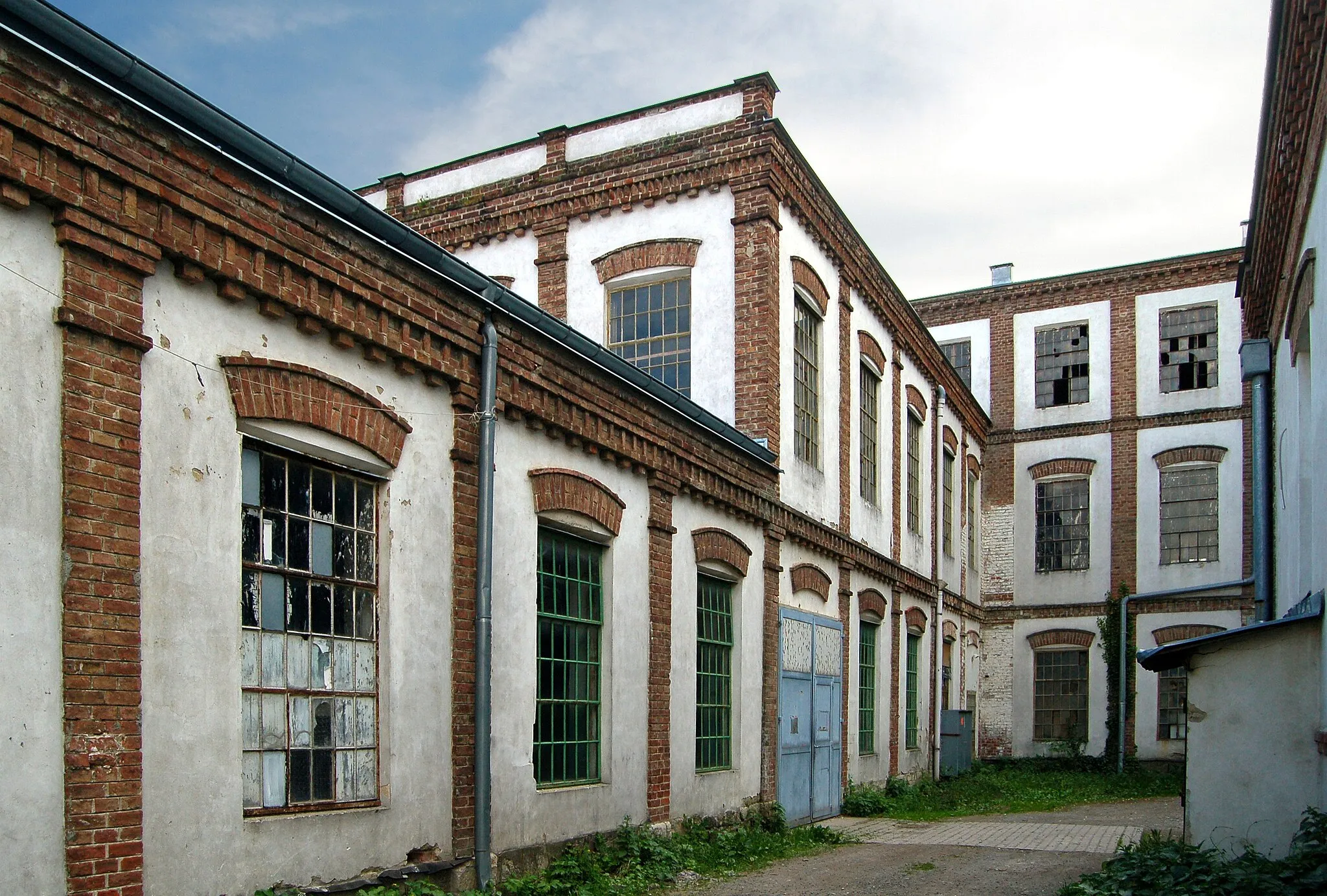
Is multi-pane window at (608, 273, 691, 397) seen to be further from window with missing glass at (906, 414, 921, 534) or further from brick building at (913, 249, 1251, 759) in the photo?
brick building at (913, 249, 1251, 759)

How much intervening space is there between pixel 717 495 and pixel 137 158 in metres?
7.71

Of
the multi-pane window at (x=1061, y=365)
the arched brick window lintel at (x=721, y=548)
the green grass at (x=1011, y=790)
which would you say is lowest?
the green grass at (x=1011, y=790)

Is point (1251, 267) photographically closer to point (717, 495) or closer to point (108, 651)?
point (717, 495)

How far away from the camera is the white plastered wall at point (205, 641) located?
586 centimetres

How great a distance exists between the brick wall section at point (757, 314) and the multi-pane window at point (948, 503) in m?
9.72

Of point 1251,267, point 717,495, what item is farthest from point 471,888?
point 1251,267

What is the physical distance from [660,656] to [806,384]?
5707 millimetres

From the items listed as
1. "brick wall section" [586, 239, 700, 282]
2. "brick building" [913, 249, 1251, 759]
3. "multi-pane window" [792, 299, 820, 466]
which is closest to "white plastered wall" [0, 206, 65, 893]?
"brick wall section" [586, 239, 700, 282]

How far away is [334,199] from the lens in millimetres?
7203

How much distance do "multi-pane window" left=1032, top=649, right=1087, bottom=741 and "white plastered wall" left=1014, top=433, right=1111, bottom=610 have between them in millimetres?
617

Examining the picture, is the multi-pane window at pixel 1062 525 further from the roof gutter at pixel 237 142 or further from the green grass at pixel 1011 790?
the roof gutter at pixel 237 142

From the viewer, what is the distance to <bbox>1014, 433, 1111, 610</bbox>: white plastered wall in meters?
25.5

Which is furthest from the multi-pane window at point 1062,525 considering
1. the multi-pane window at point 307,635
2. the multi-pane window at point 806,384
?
the multi-pane window at point 307,635

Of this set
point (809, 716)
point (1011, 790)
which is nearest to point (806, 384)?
point (809, 716)
